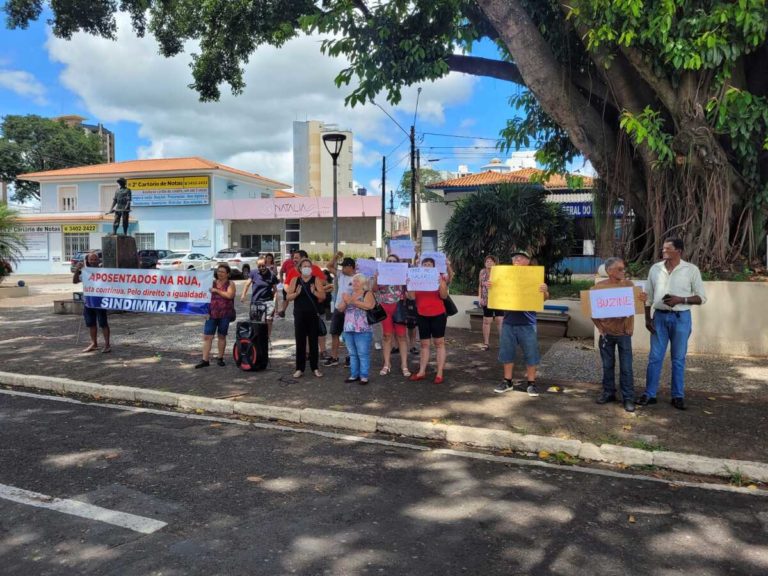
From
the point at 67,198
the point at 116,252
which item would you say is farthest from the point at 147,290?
the point at 67,198

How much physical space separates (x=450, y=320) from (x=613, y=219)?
407 cm

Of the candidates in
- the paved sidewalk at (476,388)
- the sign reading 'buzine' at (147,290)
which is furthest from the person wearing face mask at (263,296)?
the sign reading 'buzine' at (147,290)

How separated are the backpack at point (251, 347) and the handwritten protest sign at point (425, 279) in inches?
95.9

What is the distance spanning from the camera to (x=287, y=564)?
3271 millimetres

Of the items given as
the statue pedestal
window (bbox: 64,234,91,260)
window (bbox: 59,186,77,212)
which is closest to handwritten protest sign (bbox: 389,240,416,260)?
the statue pedestal

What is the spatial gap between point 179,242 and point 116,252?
88.6ft

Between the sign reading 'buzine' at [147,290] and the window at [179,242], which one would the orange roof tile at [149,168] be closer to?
the window at [179,242]

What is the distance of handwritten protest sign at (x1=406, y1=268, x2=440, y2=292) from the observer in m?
7.43

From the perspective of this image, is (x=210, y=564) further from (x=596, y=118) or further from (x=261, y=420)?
(x=596, y=118)

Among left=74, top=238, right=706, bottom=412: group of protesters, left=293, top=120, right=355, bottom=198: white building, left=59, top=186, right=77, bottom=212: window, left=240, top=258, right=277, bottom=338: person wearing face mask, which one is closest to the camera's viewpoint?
left=74, top=238, right=706, bottom=412: group of protesters

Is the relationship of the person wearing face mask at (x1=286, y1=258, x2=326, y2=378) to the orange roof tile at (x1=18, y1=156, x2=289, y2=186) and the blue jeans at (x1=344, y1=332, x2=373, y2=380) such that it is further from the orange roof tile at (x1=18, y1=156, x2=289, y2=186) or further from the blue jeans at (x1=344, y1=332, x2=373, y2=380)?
the orange roof tile at (x1=18, y1=156, x2=289, y2=186)

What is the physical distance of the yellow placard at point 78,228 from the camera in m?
40.5

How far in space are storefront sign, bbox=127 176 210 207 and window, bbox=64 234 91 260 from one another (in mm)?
4424

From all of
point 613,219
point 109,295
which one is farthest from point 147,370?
point 613,219
